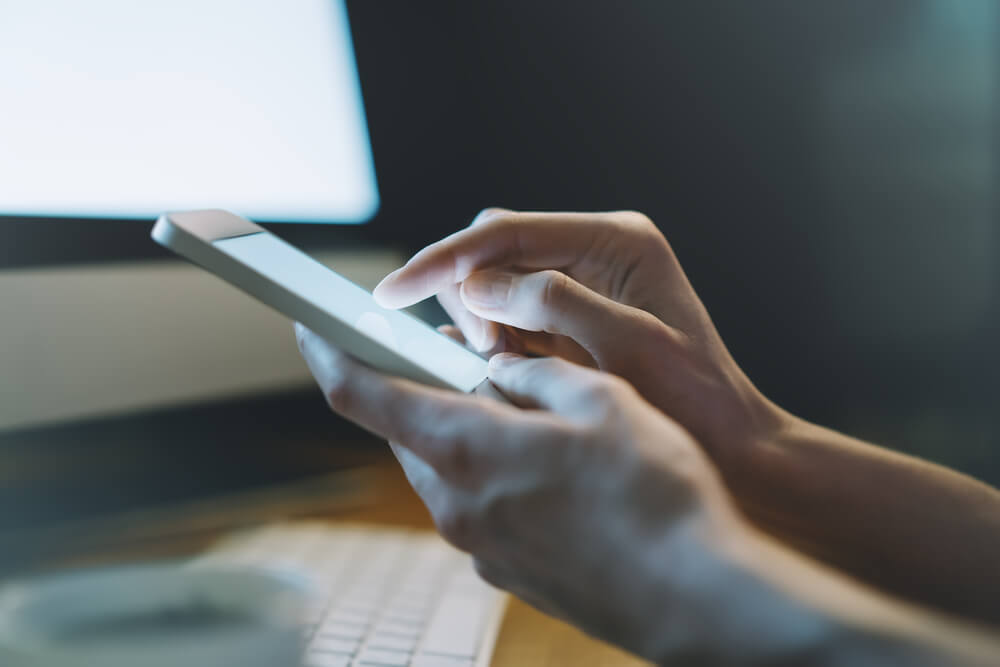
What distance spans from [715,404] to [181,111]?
15.9 inches

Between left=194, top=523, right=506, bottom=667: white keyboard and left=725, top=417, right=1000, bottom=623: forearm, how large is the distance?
0.56 feet

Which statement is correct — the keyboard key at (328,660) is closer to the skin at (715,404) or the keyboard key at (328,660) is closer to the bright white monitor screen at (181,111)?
the skin at (715,404)

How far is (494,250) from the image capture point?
1.31 ft

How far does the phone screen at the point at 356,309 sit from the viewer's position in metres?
0.26

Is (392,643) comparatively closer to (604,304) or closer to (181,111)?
(604,304)

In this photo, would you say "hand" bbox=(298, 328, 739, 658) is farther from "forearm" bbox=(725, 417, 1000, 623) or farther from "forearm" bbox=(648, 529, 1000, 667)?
"forearm" bbox=(725, 417, 1000, 623)

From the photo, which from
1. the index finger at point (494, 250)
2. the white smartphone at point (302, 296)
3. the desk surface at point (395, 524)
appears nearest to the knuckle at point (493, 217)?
the index finger at point (494, 250)

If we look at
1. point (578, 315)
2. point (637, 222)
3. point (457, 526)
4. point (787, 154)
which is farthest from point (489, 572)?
point (787, 154)

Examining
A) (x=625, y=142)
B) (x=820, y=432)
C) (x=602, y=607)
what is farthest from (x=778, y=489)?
(x=625, y=142)

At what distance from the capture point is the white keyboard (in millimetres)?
293

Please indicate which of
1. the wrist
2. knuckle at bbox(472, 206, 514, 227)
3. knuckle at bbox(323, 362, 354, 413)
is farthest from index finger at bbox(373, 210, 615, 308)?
the wrist

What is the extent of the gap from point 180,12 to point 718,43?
50 cm

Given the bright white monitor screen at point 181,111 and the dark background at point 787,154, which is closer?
the bright white monitor screen at point 181,111

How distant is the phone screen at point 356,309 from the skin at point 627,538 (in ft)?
0.09
